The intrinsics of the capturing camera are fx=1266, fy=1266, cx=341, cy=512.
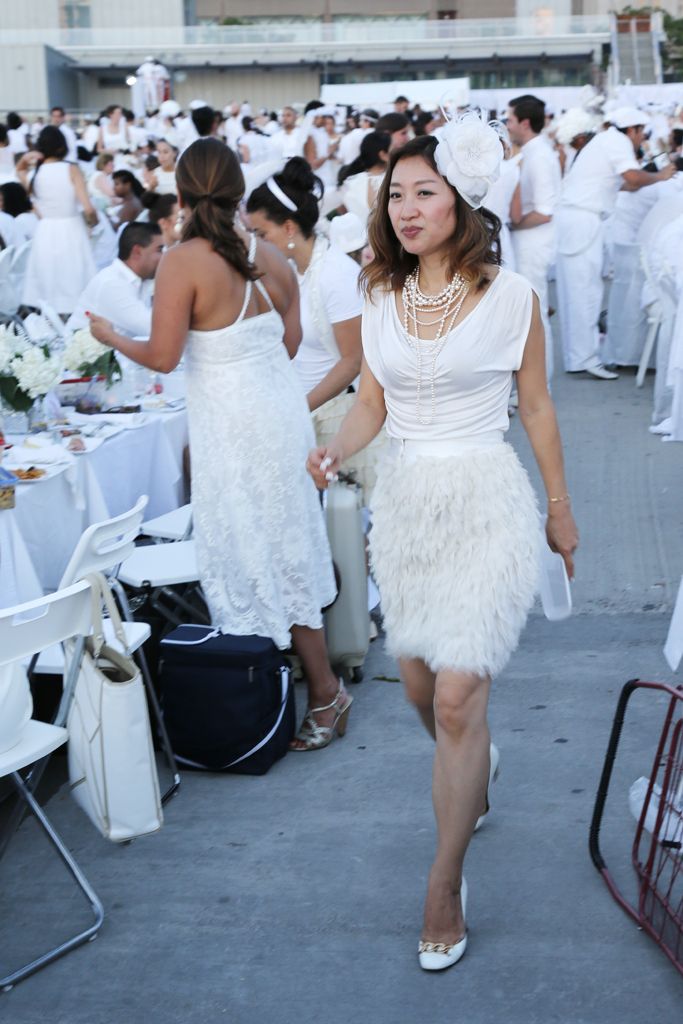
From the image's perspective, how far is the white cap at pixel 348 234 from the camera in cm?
582

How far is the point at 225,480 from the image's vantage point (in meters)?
4.01

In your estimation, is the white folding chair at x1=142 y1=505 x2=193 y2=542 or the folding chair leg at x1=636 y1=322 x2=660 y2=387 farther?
the folding chair leg at x1=636 y1=322 x2=660 y2=387

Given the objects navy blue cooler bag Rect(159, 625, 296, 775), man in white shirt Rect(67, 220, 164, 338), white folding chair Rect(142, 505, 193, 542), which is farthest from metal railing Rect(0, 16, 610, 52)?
navy blue cooler bag Rect(159, 625, 296, 775)

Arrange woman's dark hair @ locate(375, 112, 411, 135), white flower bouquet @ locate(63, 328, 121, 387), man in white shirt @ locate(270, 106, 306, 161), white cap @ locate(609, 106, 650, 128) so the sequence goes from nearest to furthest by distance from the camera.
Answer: white flower bouquet @ locate(63, 328, 121, 387)
woman's dark hair @ locate(375, 112, 411, 135)
white cap @ locate(609, 106, 650, 128)
man in white shirt @ locate(270, 106, 306, 161)

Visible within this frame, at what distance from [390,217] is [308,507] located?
1.40m

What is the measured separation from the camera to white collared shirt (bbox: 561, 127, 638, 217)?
9.45 metres

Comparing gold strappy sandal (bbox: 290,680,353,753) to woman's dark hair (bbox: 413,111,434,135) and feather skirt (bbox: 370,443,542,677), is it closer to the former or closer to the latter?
feather skirt (bbox: 370,443,542,677)

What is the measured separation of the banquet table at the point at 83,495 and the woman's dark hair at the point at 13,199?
5883 mm

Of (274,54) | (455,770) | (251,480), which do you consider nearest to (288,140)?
(251,480)

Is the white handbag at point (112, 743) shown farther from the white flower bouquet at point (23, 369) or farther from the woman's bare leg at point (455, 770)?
the white flower bouquet at point (23, 369)

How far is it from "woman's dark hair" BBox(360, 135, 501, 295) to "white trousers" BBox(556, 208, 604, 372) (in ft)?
22.8

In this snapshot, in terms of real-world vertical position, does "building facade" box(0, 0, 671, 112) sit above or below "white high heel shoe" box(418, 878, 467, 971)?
above

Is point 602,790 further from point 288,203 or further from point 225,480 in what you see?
point 288,203

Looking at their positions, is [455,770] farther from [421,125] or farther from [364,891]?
[421,125]
